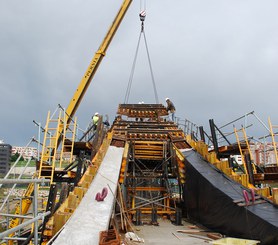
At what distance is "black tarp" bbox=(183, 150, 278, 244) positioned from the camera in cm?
663

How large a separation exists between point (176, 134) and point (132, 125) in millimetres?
2948

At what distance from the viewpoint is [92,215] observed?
6.49 metres

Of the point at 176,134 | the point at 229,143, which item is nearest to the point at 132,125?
the point at 176,134

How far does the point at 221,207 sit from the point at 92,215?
12.7 ft

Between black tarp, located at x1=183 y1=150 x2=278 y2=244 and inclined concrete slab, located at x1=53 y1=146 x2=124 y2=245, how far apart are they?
292 centimetres

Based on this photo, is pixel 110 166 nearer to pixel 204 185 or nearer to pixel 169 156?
pixel 204 185

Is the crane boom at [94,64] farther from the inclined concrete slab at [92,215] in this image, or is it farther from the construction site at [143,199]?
the inclined concrete slab at [92,215]

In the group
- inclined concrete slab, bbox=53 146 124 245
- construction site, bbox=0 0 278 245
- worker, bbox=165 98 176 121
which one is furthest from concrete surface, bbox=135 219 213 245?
worker, bbox=165 98 176 121

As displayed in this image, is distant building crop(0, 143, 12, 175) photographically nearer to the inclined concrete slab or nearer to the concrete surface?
the inclined concrete slab

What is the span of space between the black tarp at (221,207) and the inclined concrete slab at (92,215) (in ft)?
9.57

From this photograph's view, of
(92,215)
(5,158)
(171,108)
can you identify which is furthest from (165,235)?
(5,158)

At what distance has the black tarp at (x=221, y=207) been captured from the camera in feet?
21.7

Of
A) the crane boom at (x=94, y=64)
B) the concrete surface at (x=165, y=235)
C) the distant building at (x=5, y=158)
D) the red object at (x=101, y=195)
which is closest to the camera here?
the red object at (x=101, y=195)

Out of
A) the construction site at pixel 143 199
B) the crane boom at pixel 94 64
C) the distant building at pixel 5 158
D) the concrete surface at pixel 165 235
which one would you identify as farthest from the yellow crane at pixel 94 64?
the distant building at pixel 5 158
